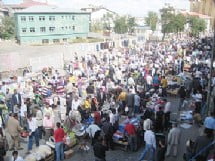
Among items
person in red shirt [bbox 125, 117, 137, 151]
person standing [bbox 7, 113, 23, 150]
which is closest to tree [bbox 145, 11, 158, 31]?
person in red shirt [bbox 125, 117, 137, 151]

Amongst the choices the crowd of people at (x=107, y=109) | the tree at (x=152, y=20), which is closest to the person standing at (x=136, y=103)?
the crowd of people at (x=107, y=109)

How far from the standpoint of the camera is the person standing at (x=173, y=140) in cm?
1073

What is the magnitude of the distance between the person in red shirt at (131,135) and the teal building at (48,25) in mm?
50345

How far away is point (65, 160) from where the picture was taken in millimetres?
11305

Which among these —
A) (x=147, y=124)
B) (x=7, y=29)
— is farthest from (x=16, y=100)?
(x=7, y=29)

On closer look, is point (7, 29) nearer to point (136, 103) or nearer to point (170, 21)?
point (170, 21)

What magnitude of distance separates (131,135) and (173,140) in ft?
5.22

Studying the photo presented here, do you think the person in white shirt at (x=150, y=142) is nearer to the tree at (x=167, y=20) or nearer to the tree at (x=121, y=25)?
the tree at (x=167, y=20)

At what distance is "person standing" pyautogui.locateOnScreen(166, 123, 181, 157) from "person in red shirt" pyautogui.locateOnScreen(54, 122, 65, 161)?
3750 millimetres

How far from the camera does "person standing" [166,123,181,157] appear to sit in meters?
10.7

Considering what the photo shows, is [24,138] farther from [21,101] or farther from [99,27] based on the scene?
[99,27]

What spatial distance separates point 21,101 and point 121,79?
26.7 ft

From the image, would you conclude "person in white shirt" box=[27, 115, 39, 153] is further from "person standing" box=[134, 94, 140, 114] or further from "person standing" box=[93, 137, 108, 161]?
"person standing" box=[134, 94, 140, 114]

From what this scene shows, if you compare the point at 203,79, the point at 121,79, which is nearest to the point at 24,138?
the point at 121,79
